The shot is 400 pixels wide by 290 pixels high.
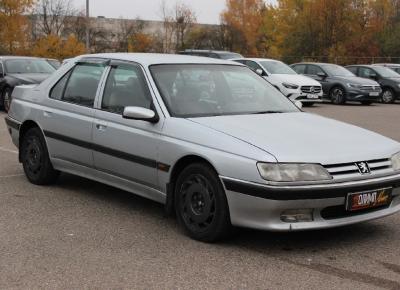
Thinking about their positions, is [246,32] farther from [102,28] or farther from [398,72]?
[398,72]

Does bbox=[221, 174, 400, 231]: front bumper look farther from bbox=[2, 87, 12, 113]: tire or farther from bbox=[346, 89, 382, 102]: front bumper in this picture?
bbox=[346, 89, 382, 102]: front bumper

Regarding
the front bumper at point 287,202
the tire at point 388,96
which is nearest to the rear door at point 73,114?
the front bumper at point 287,202

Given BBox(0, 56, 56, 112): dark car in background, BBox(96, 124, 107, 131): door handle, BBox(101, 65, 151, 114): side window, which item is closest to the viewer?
BBox(101, 65, 151, 114): side window

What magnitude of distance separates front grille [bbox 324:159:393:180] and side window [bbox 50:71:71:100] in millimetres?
3209

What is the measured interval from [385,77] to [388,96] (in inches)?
28.4

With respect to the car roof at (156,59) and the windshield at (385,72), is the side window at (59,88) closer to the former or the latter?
the car roof at (156,59)

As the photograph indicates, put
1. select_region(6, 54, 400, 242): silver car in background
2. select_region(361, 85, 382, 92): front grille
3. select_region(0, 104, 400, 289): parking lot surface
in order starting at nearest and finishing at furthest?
select_region(0, 104, 400, 289): parking lot surface → select_region(6, 54, 400, 242): silver car in background → select_region(361, 85, 382, 92): front grille

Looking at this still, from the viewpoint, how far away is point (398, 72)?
26344 mm

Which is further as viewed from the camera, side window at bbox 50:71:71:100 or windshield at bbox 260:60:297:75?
windshield at bbox 260:60:297:75

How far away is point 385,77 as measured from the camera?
23625mm

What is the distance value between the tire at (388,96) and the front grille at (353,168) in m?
19.5

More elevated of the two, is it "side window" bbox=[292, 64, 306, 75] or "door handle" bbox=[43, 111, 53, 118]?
"door handle" bbox=[43, 111, 53, 118]

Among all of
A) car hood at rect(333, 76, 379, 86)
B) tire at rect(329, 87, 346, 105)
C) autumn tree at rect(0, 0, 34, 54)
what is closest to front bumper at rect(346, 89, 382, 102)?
tire at rect(329, 87, 346, 105)

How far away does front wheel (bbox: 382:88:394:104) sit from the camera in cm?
2344
